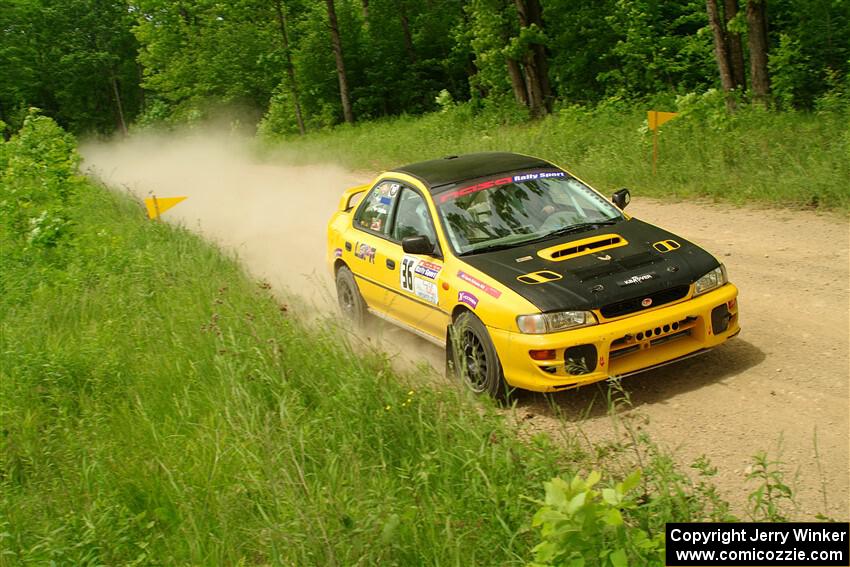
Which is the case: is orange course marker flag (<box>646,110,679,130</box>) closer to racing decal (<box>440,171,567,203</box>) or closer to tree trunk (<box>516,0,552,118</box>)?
racing decal (<box>440,171,567,203</box>)

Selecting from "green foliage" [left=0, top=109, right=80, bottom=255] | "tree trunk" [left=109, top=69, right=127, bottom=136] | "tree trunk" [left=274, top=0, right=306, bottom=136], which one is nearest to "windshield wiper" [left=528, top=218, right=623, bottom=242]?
"green foliage" [left=0, top=109, right=80, bottom=255]

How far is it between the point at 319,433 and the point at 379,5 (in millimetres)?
36096

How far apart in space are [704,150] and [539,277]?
8325 millimetres

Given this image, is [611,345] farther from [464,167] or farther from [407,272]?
[464,167]

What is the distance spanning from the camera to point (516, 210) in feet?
23.6

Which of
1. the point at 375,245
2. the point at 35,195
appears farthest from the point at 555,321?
the point at 35,195

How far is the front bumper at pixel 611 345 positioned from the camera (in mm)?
5832

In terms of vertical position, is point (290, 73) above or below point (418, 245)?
above

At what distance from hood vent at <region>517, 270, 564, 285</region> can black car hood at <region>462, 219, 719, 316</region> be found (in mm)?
27

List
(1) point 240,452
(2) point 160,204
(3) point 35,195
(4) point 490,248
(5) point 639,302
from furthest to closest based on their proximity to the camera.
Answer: (2) point 160,204
(3) point 35,195
(4) point 490,248
(5) point 639,302
(1) point 240,452

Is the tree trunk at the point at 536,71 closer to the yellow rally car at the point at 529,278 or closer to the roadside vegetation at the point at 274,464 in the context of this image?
the yellow rally car at the point at 529,278

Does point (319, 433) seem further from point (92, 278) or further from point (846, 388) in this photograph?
point (92, 278)

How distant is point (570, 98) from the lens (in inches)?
1091

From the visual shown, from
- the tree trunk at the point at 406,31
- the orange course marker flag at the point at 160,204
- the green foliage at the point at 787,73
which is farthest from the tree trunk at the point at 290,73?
the orange course marker flag at the point at 160,204
